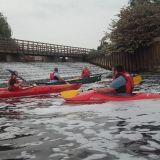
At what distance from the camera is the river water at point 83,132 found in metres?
7.76

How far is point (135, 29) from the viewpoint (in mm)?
47594

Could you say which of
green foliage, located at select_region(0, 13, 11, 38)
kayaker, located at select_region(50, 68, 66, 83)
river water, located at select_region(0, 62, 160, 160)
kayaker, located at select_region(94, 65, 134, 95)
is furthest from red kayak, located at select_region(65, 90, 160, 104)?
green foliage, located at select_region(0, 13, 11, 38)

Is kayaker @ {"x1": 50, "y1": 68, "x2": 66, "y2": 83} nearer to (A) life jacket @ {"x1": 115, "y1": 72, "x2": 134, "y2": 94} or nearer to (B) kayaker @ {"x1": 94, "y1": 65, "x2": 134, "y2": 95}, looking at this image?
(B) kayaker @ {"x1": 94, "y1": 65, "x2": 134, "y2": 95}

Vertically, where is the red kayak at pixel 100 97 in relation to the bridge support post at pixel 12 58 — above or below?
below

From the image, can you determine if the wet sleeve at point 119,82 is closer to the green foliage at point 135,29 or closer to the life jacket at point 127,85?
the life jacket at point 127,85

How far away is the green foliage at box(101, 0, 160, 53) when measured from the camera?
47250mm

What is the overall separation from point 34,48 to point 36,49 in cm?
33

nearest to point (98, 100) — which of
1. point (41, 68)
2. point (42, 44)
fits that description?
point (41, 68)

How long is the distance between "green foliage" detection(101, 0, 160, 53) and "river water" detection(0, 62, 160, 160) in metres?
33.5

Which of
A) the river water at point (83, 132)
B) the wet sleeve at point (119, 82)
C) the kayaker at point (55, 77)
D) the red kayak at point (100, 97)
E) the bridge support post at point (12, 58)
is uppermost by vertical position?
the bridge support post at point (12, 58)

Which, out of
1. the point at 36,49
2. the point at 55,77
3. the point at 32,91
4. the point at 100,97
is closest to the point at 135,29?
the point at 36,49

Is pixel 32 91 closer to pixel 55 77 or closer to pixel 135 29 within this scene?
pixel 55 77

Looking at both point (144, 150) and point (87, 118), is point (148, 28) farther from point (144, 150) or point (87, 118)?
point (144, 150)

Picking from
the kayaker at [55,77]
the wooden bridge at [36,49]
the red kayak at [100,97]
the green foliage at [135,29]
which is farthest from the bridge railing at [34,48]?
the red kayak at [100,97]
